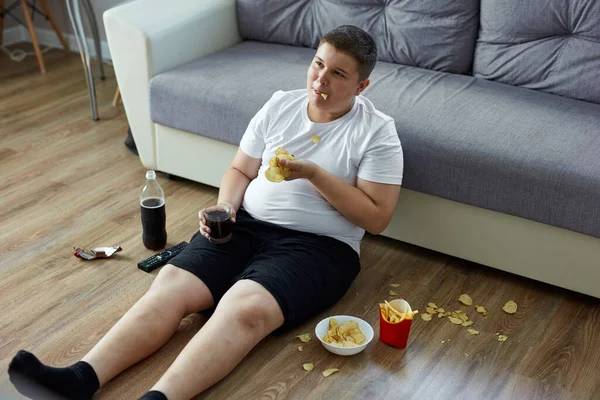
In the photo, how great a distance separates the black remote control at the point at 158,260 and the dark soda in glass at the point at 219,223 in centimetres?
32

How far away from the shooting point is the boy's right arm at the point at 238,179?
236cm

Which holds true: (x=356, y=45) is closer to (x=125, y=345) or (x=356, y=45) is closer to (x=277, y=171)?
(x=277, y=171)

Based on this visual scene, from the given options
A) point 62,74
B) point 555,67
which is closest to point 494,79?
point 555,67

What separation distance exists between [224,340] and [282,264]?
11.7 inches

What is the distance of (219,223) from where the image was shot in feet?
7.22

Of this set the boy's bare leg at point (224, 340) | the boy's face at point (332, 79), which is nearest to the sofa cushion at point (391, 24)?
the boy's face at point (332, 79)

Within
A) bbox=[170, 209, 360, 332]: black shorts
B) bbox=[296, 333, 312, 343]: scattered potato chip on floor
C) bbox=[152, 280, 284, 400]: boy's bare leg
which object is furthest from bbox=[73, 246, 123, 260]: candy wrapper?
bbox=[296, 333, 312, 343]: scattered potato chip on floor

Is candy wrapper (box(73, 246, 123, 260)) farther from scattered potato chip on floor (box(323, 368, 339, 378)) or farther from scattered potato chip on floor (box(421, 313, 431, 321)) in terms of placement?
scattered potato chip on floor (box(421, 313, 431, 321))

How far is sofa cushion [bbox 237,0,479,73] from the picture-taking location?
2818 millimetres

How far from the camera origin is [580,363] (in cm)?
212

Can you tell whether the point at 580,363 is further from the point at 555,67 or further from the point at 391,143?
the point at 555,67

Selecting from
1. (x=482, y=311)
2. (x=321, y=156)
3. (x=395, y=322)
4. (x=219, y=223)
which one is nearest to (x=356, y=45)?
(x=321, y=156)

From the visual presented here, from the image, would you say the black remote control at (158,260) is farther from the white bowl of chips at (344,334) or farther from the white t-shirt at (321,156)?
the white bowl of chips at (344,334)

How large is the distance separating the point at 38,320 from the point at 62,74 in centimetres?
224
